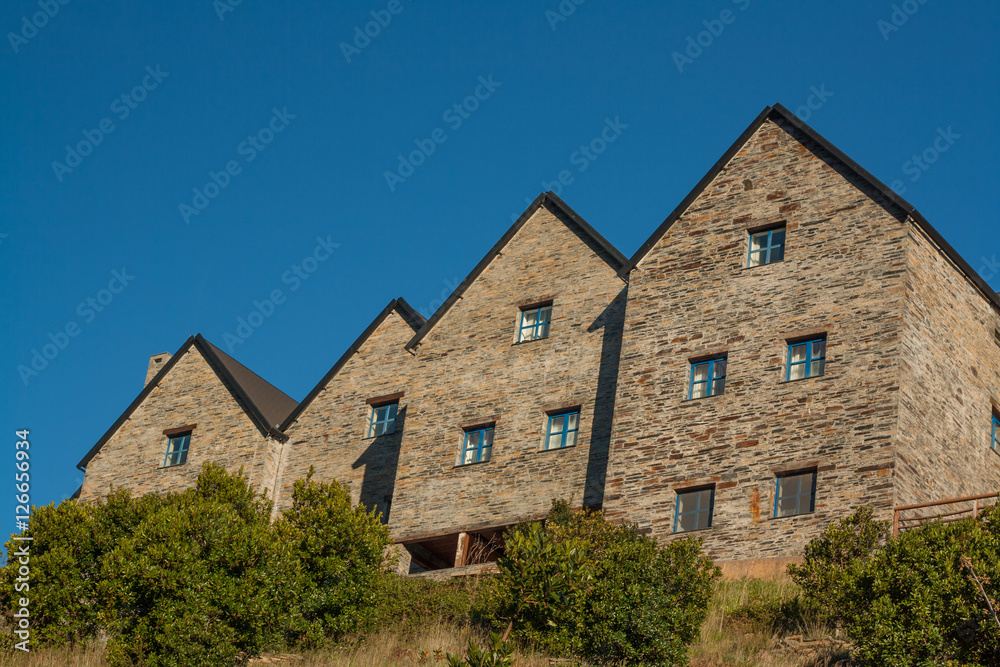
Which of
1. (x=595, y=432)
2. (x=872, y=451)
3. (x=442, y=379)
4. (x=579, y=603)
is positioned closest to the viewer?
(x=579, y=603)

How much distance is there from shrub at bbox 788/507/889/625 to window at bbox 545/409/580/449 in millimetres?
8977

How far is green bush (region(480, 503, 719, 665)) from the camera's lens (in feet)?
80.3

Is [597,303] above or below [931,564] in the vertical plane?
above

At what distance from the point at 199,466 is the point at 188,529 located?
14985mm

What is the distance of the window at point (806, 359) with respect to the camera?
32219mm

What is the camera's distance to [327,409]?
4200 centimetres

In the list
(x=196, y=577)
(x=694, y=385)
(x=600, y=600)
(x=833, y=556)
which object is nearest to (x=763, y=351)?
(x=694, y=385)

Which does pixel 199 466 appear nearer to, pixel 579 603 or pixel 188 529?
pixel 188 529

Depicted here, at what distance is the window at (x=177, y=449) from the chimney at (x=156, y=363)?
437cm

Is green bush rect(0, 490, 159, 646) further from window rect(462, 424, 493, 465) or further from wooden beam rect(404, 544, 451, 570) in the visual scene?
window rect(462, 424, 493, 465)

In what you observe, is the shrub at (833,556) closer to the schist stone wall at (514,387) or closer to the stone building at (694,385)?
the stone building at (694,385)

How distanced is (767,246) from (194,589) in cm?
1660

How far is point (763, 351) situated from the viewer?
108 ft

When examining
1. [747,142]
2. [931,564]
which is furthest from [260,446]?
[931,564]
